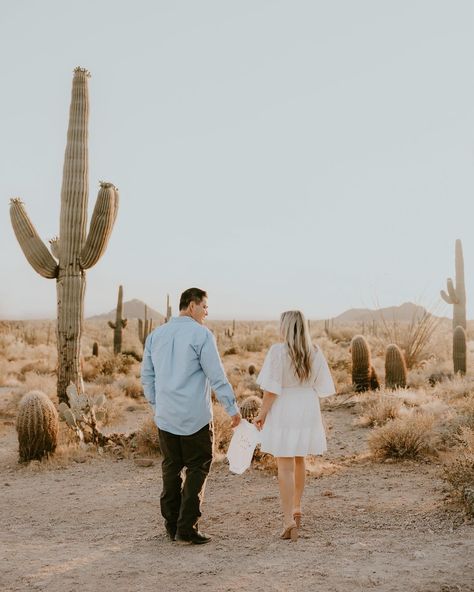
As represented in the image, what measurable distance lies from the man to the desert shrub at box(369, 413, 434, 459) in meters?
4.29

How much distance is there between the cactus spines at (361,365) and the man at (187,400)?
11130mm

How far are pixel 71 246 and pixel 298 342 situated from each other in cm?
890

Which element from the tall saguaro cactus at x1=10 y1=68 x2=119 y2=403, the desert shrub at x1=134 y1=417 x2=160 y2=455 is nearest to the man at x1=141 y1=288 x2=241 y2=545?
the desert shrub at x1=134 y1=417 x2=160 y2=455

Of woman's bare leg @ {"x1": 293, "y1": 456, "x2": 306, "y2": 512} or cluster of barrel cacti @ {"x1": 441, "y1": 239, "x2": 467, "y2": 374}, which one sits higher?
cluster of barrel cacti @ {"x1": 441, "y1": 239, "x2": 467, "y2": 374}

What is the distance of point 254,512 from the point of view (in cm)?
697

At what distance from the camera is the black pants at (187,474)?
571 cm

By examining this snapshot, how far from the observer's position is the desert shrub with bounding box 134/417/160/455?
33.0 ft

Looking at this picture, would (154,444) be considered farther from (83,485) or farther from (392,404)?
(392,404)

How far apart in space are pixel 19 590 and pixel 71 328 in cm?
907

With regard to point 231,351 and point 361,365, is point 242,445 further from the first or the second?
point 231,351

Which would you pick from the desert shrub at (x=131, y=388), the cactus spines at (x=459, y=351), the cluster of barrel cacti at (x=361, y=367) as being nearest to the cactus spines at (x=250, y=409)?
the cluster of barrel cacti at (x=361, y=367)

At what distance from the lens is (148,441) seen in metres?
10.1

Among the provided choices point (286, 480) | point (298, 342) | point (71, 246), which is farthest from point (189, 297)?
point (71, 246)

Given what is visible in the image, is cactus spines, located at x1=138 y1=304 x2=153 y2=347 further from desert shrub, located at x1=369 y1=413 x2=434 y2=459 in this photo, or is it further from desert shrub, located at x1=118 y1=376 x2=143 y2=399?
desert shrub, located at x1=369 y1=413 x2=434 y2=459
